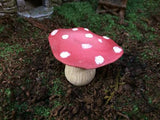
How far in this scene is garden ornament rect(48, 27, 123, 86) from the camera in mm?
1529

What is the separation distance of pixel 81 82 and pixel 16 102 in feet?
2.67

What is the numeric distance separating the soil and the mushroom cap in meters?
0.57

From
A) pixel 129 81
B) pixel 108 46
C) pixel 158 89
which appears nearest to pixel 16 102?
pixel 108 46

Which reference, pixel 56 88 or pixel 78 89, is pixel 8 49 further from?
pixel 78 89

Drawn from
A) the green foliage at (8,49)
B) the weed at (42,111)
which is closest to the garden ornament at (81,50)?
the weed at (42,111)

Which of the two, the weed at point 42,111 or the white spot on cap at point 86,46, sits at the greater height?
the white spot on cap at point 86,46

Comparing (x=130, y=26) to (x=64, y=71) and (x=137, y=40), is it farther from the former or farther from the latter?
(x=64, y=71)

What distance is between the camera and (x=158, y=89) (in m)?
2.02

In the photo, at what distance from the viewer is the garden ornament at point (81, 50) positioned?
1529 millimetres

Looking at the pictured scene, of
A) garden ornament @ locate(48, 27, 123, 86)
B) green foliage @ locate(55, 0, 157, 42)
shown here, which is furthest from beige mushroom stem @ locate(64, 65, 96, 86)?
green foliage @ locate(55, 0, 157, 42)

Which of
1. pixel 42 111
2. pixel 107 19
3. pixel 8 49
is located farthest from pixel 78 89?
pixel 107 19

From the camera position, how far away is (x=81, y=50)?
1.59m

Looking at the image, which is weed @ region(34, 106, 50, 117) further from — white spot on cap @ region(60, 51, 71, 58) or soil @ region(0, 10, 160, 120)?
white spot on cap @ region(60, 51, 71, 58)

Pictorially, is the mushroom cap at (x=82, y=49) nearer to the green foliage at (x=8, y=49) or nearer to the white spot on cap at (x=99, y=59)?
the white spot on cap at (x=99, y=59)
